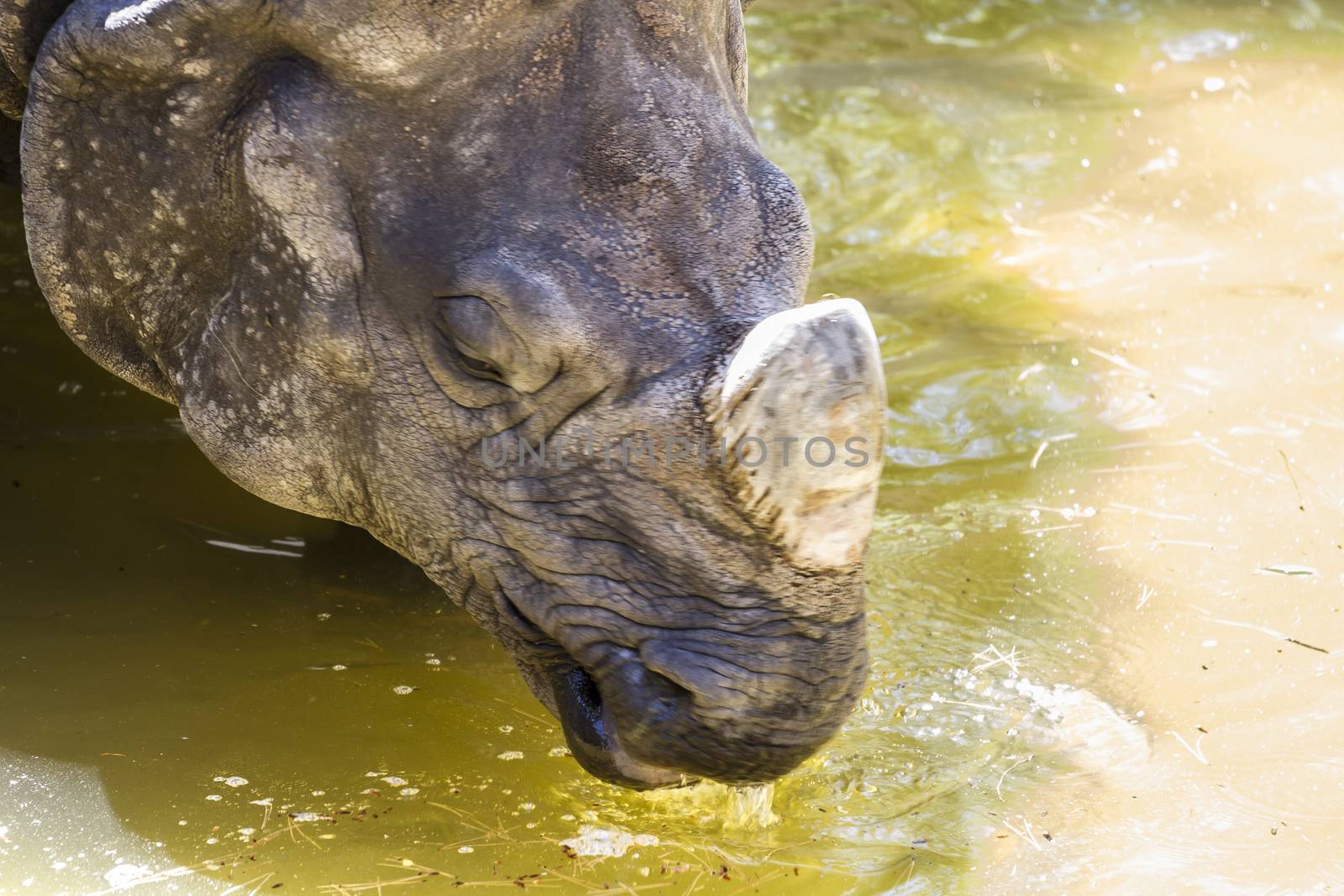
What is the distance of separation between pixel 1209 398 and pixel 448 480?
2.62 meters

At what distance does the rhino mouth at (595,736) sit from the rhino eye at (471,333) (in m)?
0.58

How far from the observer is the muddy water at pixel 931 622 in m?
2.91

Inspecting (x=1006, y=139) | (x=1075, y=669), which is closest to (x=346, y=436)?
(x=1075, y=669)

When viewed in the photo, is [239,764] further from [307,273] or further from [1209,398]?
[1209,398]

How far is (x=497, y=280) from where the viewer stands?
270 centimetres

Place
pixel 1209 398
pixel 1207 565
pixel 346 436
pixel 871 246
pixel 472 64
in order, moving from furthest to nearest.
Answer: pixel 871 246 < pixel 1209 398 < pixel 1207 565 < pixel 346 436 < pixel 472 64

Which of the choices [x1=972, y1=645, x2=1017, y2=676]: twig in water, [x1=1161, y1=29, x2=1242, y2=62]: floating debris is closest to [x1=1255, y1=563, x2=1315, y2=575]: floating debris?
[x1=972, y1=645, x2=1017, y2=676]: twig in water

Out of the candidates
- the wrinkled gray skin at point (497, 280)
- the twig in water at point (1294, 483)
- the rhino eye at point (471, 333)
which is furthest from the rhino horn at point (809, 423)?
the twig in water at point (1294, 483)

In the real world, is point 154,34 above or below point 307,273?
above

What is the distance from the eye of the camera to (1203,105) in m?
6.50

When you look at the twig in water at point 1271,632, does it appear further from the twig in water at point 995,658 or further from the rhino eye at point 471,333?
the rhino eye at point 471,333

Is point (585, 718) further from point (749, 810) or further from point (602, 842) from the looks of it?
point (749, 810)

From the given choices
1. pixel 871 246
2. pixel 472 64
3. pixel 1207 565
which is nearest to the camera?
pixel 472 64

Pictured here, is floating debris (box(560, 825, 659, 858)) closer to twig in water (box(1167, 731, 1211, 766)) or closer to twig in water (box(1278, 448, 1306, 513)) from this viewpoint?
twig in water (box(1167, 731, 1211, 766))
